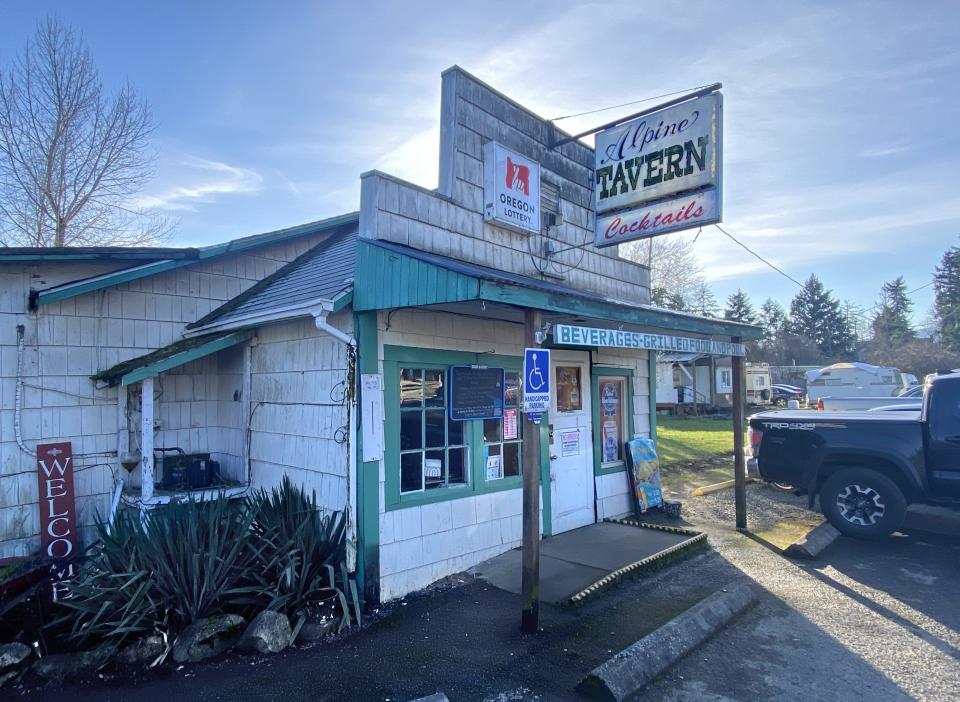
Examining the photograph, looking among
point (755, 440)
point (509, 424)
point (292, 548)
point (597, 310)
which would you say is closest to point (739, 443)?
point (755, 440)

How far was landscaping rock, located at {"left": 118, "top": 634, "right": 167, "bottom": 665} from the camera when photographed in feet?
14.3

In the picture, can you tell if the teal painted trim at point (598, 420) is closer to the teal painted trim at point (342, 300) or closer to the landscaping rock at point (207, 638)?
the teal painted trim at point (342, 300)

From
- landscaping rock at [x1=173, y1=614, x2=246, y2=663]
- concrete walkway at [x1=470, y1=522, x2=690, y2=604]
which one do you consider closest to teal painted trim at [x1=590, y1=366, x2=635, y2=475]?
concrete walkway at [x1=470, y1=522, x2=690, y2=604]

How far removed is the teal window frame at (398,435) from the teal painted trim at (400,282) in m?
0.60

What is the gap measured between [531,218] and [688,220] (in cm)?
206

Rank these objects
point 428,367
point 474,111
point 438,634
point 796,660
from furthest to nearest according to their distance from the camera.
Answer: point 474,111
point 428,367
point 438,634
point 796,660

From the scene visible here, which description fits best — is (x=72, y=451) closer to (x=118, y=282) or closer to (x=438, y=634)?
(x=118, y=282)

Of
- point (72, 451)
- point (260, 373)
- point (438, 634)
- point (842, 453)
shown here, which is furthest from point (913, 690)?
point (72, 451)

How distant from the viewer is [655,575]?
619 cm

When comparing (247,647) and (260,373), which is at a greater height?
(260,373)

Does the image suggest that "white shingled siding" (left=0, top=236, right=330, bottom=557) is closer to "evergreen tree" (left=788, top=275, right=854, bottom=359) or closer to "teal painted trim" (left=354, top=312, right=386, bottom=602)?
"teal painted trim" (left=354, top=312, right=386, bottom=602)

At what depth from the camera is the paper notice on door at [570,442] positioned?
7.73 m

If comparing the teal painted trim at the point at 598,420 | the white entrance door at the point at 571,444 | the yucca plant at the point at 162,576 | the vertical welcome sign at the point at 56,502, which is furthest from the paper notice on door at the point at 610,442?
the vertical welcome sign at the point at 56,502

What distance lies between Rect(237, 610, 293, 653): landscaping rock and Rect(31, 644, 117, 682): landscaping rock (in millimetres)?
959
